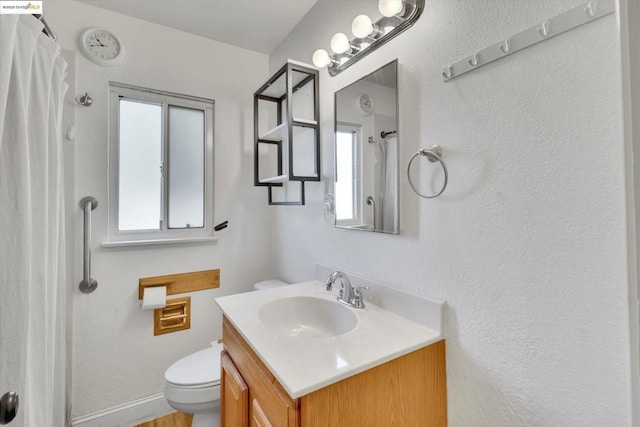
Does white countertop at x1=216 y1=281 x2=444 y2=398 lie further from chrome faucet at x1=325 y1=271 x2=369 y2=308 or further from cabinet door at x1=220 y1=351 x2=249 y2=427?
cabinet door at x1=220 y1=351 x2=249 y2=427

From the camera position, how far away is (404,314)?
1.08 metres

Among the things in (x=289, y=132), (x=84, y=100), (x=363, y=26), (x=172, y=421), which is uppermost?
(x=363, y=26)

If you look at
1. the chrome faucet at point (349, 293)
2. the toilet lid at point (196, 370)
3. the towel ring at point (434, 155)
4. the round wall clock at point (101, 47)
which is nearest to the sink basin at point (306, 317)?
the chrome faucet at point (349, 293)

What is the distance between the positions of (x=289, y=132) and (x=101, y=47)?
48.2 inches

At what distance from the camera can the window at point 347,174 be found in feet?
4.39

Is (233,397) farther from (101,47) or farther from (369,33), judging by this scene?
(101,47)

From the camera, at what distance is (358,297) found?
1.20 m

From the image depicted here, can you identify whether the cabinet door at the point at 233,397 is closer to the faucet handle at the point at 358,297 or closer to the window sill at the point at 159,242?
the faucet handle at the point at 358,297

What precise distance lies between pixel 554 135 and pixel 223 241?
1.86 meters

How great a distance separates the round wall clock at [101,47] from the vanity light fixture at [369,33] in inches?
47.5

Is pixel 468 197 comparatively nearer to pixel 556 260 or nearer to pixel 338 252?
pixel 556 260

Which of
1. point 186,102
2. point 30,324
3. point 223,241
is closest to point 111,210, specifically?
point 223,241

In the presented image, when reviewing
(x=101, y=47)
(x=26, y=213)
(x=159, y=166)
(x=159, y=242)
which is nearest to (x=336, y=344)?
(x=26, y=213)

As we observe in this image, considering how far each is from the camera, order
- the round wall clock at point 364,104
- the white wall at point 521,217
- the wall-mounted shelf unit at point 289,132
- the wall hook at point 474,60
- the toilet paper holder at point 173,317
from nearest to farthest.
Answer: the white wall at point 521,217 → the wall hook at point 474,60 → the round wall clock at point 364,104 → the wall-mounted shelf unit at point 289,132 → the toilet paper holder at point 173,317
